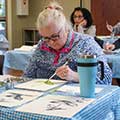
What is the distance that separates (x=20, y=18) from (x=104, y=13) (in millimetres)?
1654

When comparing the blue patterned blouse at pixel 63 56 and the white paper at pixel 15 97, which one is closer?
the white paper at pixel 15 97

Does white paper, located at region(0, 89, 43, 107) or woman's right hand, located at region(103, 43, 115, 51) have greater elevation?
woman's right hand, located at region(103, 43, 115, 51)

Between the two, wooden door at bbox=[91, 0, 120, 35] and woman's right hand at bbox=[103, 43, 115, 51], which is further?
wooden door at bbox=[91, 0, 120, 35]

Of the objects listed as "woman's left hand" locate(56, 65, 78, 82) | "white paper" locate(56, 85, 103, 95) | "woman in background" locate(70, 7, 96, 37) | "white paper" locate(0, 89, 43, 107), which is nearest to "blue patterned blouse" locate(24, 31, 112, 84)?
"woman's left hand" locate(56, 65, 78, 82)

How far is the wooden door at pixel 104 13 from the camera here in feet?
19.5

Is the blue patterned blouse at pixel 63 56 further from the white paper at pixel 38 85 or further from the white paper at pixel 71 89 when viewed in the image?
the white paper at pixel 71 89

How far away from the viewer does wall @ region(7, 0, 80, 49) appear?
610 centimetres

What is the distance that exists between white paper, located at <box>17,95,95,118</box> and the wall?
491cm

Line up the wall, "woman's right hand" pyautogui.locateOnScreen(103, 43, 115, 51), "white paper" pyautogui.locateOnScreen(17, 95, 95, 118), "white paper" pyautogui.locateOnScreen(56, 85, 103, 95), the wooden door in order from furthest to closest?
the wall < the wooden door < "woman's right hand" pyautogui.locateOnScreen(103, 43, 115, 51) < "white paper" pyautogui.locateOnScreen(56, 85, 103, 95) < "white paper" pyautogui.locateOnScreen(17, 95, 95, 118)

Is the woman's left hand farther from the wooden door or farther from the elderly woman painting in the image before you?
the wooden door

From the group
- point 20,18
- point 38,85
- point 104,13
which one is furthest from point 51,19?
point 20,18

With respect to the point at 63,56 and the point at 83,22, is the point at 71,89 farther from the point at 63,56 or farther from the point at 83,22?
the point at 83,22

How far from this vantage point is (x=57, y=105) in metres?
1.22

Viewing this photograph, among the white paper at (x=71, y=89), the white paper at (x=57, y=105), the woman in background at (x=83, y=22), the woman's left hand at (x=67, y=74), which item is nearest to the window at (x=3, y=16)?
the woman in background at (x=83, y=22)
